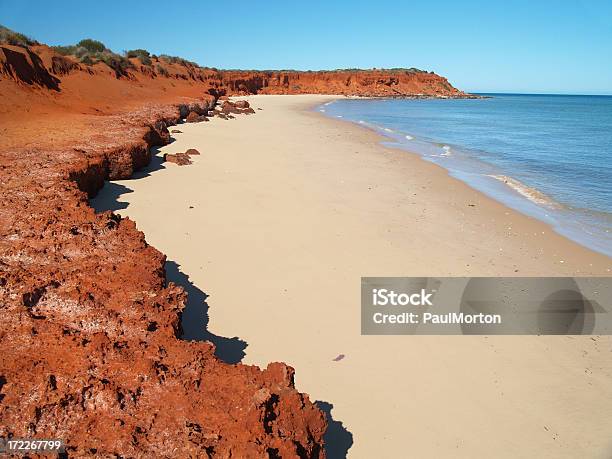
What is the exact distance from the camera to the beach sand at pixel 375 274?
3570 mm

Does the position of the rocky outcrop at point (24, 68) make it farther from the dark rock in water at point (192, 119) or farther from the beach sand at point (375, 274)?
the beach sand at point (375, 274)

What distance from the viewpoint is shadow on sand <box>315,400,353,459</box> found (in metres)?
3.25

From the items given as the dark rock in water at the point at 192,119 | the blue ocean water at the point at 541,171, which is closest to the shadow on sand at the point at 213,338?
the blue ocean water at the point at 541,171

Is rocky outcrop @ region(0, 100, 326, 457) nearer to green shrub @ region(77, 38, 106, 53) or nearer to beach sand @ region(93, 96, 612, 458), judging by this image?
beach sand @ region(93, 96, 612, 458)

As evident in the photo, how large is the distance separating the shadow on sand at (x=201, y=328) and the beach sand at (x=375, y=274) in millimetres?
48

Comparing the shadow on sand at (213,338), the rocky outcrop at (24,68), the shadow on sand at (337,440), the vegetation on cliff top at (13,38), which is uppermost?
the vegetation on cliff top at (13,38)

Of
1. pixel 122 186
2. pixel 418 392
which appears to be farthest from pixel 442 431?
pixel 122 186

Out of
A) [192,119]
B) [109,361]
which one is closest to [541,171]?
[109,361]

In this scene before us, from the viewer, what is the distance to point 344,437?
11.1 feet

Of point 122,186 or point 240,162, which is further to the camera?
point 240,162

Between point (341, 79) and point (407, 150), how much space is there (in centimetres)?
8520

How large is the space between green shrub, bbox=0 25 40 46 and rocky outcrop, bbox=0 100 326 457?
21.1m

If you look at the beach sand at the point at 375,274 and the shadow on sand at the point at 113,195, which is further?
the shadow on sand at the point at 113,195

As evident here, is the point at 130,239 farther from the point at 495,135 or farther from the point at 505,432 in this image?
the point at 495,135
